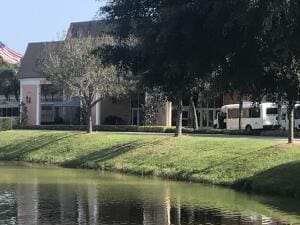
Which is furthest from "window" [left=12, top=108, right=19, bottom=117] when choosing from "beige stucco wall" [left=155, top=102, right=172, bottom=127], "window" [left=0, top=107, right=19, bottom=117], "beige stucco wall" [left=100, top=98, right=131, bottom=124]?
"beige stucco wall" [left=155, top=102, right=172, bottom=127]

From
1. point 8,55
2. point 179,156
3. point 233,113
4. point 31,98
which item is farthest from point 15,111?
point 179,156

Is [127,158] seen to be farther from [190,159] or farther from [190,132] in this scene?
[190,132]

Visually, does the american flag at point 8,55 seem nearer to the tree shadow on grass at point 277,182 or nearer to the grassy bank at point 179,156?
the grassy bank at point 179,156

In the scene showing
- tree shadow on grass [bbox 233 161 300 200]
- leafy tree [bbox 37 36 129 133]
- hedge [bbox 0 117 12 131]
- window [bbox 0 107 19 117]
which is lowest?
tree shadow on grass [bbox 233 161 300 200]

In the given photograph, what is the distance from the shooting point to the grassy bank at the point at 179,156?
27102mm

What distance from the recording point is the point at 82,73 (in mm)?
49531

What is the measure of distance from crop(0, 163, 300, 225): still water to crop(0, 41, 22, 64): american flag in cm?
5861

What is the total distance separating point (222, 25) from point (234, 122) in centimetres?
5527

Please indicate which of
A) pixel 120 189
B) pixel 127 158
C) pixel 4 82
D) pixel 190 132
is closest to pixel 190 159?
pixel 127 158

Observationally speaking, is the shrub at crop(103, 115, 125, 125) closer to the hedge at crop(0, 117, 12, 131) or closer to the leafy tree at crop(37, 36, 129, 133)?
the hedge at crop(0, 117, 12, 131)

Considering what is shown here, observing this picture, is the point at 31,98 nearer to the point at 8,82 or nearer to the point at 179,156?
the point at 8,82

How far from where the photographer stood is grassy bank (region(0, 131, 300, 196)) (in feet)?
88.9

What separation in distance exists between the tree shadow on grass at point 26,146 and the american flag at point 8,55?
37.2m

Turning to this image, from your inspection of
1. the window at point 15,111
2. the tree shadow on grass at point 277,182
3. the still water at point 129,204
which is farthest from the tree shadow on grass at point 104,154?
the window at point 15,111
